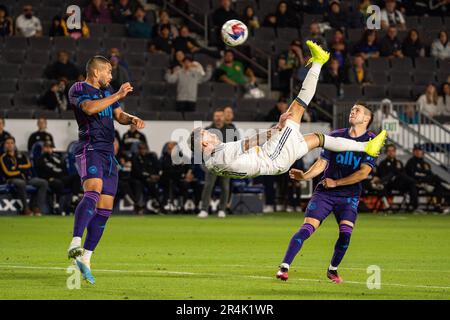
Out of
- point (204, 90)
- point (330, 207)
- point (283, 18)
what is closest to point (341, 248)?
point (330, 207)

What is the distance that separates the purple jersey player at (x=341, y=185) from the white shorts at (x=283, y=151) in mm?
172

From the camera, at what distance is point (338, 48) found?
30.5 metres

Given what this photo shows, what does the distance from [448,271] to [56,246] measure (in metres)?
6.42

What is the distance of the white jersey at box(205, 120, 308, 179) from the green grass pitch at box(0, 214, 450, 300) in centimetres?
127

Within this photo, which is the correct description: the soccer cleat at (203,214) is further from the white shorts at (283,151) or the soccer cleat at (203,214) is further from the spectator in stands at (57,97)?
the white shorts at (283,151)

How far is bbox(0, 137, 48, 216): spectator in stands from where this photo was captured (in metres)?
24.3

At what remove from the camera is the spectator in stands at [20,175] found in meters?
24.3

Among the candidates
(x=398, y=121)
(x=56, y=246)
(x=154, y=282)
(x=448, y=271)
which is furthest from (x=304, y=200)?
Result: (x=154, y=282)

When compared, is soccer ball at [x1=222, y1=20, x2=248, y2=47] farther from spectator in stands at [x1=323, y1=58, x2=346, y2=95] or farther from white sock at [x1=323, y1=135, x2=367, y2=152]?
spectator in stands at [x1=323, y1=58, x2=346, y2=95]

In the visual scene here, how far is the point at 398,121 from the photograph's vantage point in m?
28.9

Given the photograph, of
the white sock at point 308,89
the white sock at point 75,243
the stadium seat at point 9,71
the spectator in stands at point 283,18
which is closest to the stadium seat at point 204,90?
the spectator in stands at point 283,18

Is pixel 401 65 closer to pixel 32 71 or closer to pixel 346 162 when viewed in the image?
pixel 32 71

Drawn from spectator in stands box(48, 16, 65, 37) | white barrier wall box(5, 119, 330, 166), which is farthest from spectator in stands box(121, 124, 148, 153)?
spectator in stands box(48, 16, 65, 37)

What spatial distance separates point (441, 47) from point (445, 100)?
3232 mm
